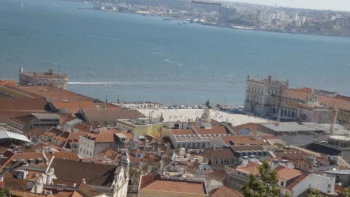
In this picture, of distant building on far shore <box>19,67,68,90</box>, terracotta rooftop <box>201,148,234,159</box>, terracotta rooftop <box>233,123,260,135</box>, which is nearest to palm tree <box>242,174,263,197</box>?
terracotta rooftop <box>201,148,234,159</box>

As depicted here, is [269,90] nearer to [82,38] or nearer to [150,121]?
[150,121]

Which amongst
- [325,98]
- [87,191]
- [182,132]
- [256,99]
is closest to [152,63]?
[256,99]

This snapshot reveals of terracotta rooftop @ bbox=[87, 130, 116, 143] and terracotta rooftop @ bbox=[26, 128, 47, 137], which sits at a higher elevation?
terracotta rooftop @ bbox=[87, 130, 116, 143]

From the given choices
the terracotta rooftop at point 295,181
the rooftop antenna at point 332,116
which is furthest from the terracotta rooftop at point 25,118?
the terracotta rooftop at point 295,181

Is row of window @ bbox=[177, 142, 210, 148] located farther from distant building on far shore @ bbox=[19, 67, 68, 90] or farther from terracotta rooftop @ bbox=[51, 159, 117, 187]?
distant building on far shore @ bbox=[19, 67, 68, 90]

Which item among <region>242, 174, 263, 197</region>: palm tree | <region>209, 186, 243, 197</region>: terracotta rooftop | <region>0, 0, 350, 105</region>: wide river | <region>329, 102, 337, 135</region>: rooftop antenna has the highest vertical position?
<region>242, 174, 263, 197</region>: palm tree

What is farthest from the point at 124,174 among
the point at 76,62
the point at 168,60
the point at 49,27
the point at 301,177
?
the point at 49,27
